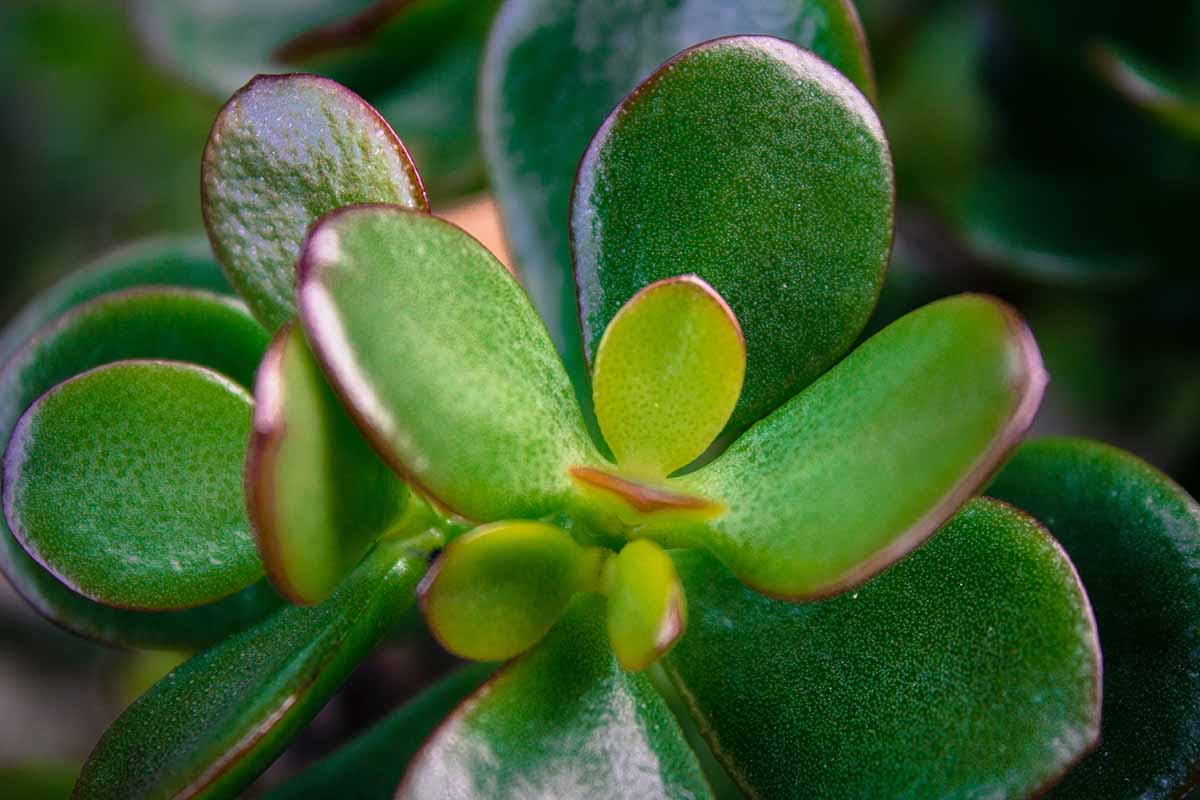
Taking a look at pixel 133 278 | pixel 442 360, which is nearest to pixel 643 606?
pixel 442 360

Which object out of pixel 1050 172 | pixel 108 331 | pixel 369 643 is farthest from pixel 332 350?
pixel 1050 172

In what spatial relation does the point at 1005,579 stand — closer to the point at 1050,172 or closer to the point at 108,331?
the point at 108,331

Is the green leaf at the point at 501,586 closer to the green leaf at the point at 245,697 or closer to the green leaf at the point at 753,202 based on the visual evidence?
the green leaf at the point at 245,697

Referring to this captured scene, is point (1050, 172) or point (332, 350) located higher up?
point (332, 350)

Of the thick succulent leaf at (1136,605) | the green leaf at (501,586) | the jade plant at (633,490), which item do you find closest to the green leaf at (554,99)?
the jade plant at (633,490)

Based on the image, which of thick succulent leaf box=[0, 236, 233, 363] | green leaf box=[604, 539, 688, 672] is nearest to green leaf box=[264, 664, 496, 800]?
green leaf box=[604, 539, 688, 672]

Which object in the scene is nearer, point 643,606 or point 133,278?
point 643,606

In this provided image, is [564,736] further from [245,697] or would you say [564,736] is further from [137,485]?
[137,485]
